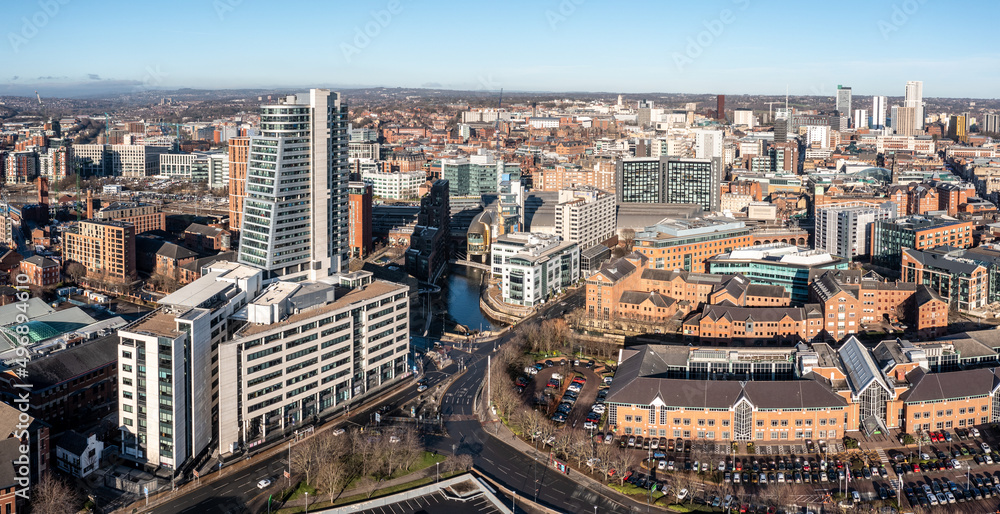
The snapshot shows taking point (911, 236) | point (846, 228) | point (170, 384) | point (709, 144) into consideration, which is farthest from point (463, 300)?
point (709, 144)

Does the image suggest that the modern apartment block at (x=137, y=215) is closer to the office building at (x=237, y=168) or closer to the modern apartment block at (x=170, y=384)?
the office building at (x=237, y=168)

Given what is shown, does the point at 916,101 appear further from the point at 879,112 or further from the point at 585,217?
the point at 585,217

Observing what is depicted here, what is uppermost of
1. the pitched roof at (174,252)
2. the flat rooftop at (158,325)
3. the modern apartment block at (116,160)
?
the modern apartment block at (116,160)

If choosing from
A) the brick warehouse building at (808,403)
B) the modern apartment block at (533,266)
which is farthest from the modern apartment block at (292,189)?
the brick warehouse building at (808,403)

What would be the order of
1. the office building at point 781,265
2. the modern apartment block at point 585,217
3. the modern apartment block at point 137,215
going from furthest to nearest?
1. the modern apartment block at point 137,215
2. the modern apartment block at point 585,217
3. the office building at point 781,265

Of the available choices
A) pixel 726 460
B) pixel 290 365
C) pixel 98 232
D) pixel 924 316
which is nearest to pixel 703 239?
pixel 924 316

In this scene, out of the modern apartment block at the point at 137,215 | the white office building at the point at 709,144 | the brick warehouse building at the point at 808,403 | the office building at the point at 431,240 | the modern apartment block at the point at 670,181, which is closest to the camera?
the brick warehouse building at the point at 808,403

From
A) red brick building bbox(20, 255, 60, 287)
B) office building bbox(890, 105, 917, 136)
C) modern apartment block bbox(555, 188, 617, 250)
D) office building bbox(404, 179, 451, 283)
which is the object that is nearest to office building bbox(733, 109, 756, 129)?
office building bbox(890, 105, 917, 136)

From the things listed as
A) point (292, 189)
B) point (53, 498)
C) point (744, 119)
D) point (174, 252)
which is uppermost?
point (744, 119)
